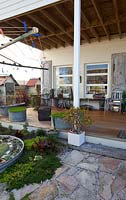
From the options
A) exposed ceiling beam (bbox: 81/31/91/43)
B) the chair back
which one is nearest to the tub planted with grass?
the chair back

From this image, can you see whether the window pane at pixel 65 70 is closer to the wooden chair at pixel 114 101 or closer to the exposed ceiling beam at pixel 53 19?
the exposed ceiling beam at pixel 53 19

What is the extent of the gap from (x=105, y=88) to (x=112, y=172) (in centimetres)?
476

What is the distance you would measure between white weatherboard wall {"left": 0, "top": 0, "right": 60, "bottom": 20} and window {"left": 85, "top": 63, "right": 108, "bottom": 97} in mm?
3906

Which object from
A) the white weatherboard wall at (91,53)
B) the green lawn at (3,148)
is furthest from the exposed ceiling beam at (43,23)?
the green lawn at (3,148)

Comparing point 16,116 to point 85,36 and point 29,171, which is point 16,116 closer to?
point 29,171

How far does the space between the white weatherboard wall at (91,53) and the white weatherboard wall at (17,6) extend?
143 inches

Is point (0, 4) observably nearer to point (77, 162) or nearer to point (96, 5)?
point (96, 5)

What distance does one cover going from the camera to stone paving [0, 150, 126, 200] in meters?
1.93

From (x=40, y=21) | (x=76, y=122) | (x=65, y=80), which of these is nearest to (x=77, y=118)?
(x=76, y=122)

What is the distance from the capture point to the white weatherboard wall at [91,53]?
6242mm

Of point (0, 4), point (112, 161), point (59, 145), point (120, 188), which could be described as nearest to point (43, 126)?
point (59, 145)

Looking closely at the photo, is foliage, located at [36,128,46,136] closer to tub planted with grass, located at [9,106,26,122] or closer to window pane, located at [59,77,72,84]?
tub planted with grass, located at [9,106,26,122]

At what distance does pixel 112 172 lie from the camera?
7.84ft

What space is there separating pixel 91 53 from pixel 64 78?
5.79 feet
